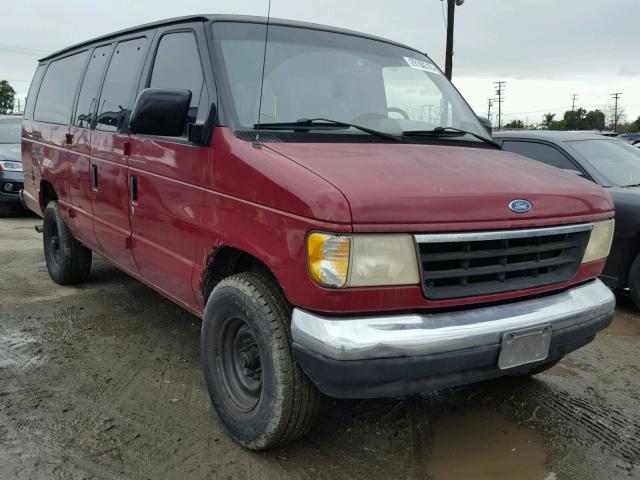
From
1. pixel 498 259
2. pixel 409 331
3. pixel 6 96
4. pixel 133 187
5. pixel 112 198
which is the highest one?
pixel 6 96

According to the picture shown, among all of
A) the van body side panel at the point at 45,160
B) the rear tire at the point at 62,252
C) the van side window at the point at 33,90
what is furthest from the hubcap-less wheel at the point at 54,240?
the van side window at the point at 33,90

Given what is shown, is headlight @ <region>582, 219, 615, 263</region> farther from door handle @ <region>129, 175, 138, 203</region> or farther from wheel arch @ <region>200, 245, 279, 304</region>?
door handle @ <region>129, 175, 138, 203</region>

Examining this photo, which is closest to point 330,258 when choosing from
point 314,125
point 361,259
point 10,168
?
point 361,259

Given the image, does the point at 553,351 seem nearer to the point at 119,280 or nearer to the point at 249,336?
the point at 249,336

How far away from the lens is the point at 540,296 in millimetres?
2742

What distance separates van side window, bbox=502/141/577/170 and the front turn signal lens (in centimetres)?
426

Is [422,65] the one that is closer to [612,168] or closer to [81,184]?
[81,184]

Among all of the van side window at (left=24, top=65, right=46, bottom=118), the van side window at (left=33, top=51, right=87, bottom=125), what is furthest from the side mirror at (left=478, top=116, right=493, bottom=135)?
the van side window at (left=24, top=65, right=46, bottom=118)

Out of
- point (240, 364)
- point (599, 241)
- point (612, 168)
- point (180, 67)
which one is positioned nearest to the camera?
point (240, 364)

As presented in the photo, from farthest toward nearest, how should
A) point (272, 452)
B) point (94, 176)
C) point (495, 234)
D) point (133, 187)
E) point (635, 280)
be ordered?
point (635, 280) → point (94, 176) → point (133, 187) → point (272, 452) → point (495, 234)

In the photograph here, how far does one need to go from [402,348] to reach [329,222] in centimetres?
55

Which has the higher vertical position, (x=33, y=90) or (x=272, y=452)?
(x=33, y=90)

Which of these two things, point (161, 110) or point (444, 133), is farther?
point (444, 133)

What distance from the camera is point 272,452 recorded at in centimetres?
276
